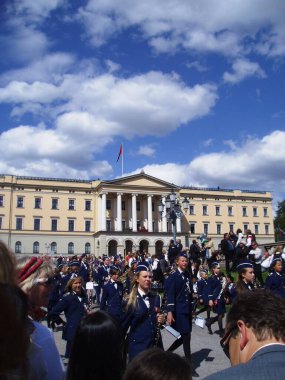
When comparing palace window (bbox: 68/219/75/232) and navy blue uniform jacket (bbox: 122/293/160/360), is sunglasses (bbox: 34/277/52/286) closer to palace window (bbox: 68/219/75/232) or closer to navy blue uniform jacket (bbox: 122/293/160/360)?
navy blue uniform jacket (bbox: 122/293/160/360)

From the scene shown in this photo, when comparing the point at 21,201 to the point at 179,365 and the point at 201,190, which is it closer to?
the point at 201,190

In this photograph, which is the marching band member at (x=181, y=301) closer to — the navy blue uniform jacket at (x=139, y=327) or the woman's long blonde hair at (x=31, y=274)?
the navy blue uniform jacket at (x=139, y=327)

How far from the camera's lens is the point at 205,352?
9977mm

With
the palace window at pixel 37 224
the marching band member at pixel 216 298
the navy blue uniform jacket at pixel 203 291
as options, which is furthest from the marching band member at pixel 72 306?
the palace window at pixel 37 224

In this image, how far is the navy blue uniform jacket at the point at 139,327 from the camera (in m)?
6.09

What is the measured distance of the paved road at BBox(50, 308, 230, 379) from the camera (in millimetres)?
8336

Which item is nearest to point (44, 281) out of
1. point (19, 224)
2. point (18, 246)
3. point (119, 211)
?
point (119, 211)

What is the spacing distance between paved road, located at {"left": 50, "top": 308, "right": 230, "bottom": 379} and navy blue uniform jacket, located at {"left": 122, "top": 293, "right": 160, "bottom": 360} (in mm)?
2317

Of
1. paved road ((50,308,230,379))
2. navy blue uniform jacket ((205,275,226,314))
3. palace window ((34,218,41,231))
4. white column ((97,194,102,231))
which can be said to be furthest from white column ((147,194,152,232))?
navy blue uniform jacket ((205,275,226,314))

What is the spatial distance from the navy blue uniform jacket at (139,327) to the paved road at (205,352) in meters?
2.32

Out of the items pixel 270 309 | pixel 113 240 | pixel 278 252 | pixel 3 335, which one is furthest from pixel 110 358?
pixel 113 240

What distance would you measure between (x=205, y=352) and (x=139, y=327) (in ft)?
14.9

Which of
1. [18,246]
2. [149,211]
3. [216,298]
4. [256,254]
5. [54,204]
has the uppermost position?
[54,204]

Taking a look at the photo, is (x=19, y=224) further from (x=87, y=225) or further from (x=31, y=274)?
(x=31, y=274)
